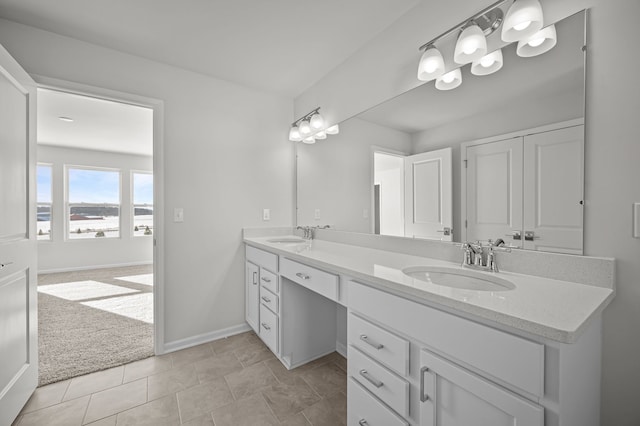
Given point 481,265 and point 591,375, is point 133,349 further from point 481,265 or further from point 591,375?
point 591,375

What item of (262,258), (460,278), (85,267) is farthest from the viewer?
(85,267)

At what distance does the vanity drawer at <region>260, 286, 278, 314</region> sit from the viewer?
2.04 meters

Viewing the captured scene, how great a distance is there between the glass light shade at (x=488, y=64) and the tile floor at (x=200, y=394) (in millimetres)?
1979

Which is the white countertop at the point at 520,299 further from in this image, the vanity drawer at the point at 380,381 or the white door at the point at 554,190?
the vanity drawer at the point at 380,381

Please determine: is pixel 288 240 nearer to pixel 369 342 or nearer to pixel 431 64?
pixel 369 342

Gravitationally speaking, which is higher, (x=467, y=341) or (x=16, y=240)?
(x=16, y=240)

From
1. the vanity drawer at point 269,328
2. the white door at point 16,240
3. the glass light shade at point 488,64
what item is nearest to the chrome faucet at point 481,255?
the glass light shade at point 488,64

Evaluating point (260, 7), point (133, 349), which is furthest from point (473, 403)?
point (133, 349)

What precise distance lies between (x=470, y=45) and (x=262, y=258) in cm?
193

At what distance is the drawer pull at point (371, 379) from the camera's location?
1119 mm

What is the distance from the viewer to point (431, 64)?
1479 mm

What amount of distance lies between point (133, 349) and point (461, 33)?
3173mm

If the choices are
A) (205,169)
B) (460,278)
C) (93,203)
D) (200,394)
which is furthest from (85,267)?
(460,278)

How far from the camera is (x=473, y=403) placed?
81cm
